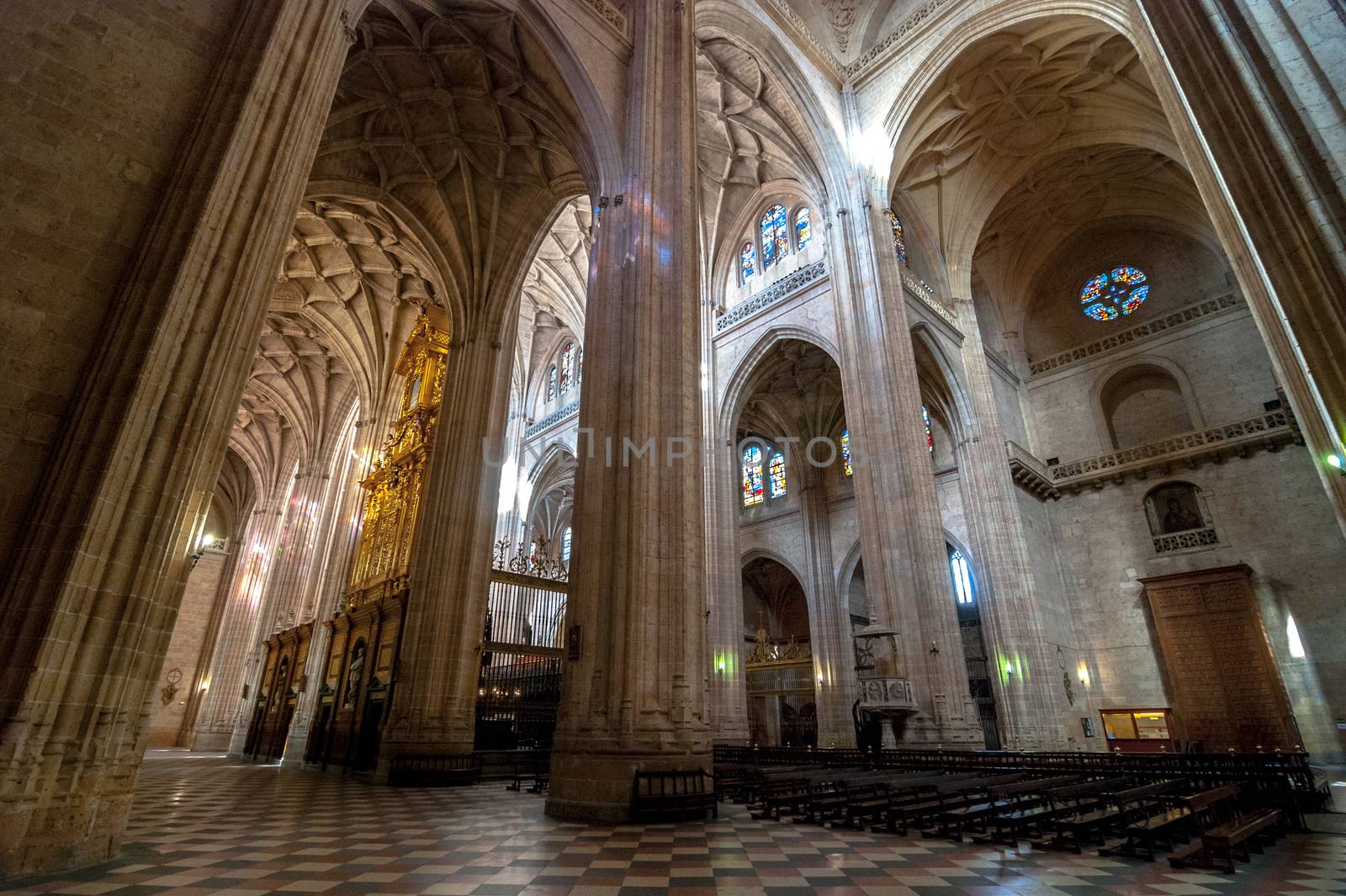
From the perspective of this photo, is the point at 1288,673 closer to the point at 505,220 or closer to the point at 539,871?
the point at 539,871

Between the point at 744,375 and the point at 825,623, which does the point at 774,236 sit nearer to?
the point at 744,375

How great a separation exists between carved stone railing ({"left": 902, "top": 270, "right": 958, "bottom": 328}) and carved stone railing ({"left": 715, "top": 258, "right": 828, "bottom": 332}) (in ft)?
8.26

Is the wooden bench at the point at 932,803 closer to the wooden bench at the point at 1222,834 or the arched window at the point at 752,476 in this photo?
the wooden bench at the point at 1222,834

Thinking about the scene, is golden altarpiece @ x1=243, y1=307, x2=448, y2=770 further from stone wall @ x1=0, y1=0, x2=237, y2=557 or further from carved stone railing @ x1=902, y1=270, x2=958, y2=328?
carved stone railing @ x1=902, y1=270, x2=958, y2=328

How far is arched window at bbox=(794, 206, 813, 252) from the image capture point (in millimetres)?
20359

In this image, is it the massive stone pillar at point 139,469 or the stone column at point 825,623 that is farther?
the stone column at point 825,623


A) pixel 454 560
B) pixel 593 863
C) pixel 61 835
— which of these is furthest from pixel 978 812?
pixel 454 560

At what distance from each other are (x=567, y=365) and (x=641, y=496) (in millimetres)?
19663

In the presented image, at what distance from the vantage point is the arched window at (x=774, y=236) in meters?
21.0

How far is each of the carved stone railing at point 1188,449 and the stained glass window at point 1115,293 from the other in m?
5.53

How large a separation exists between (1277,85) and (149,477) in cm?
971

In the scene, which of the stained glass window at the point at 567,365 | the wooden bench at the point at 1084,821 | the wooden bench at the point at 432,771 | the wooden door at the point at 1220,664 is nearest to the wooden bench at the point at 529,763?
the wooden bench at the point at 432,771

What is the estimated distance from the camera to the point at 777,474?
1036 inches

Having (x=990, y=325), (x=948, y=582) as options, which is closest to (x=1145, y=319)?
(x=990, y=325)
